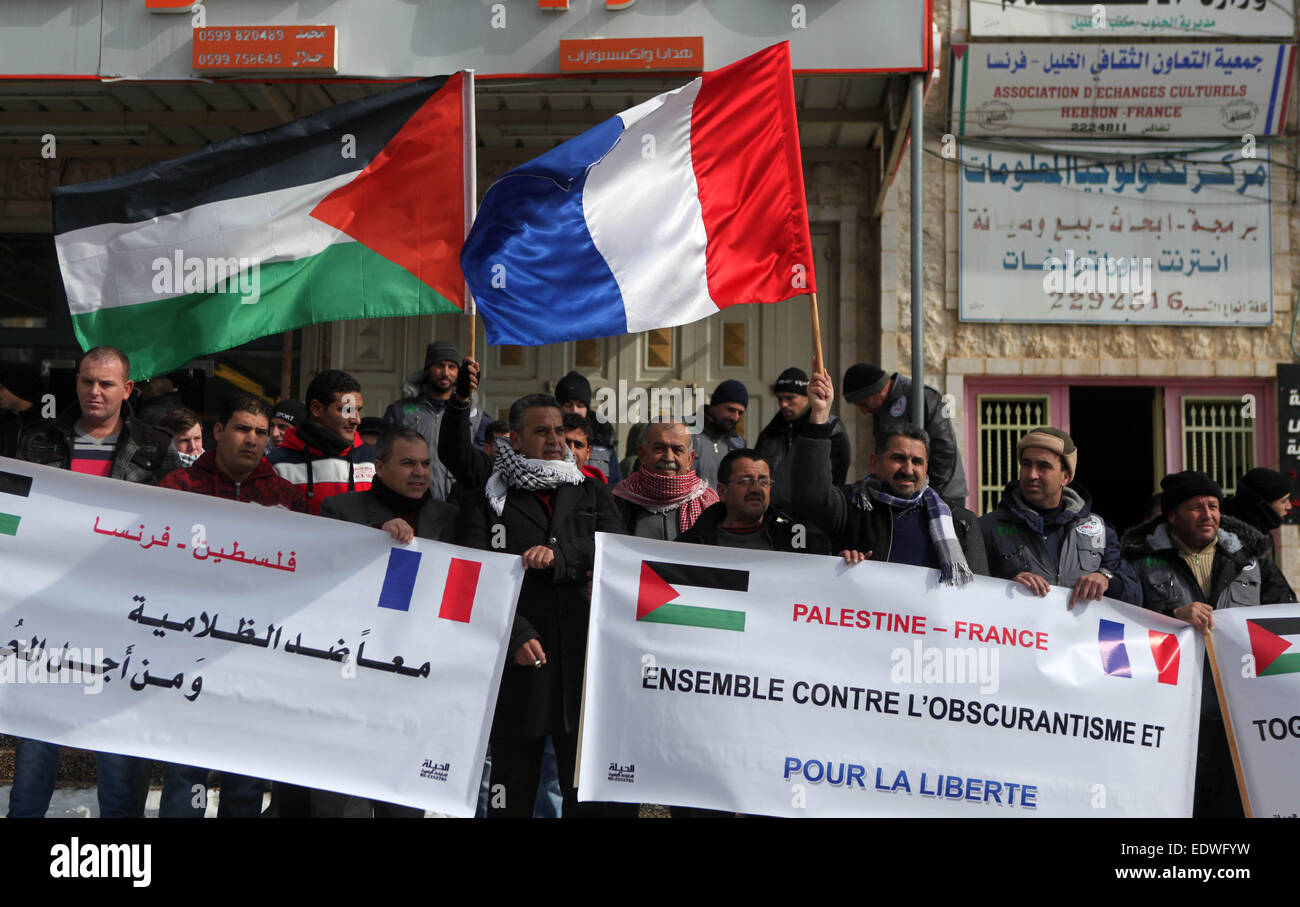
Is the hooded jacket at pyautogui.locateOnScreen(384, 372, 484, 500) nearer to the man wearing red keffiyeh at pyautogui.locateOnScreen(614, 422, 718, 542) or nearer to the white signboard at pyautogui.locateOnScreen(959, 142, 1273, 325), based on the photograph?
the man wearing red keffiyeh at pyautogui.locateOnScreen(614, 422, 718, 542)

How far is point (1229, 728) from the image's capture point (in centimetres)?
418

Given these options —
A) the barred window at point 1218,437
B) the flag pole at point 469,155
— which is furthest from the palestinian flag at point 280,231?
the barred window at point 1218,437

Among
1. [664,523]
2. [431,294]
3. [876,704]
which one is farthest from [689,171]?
[876,704]

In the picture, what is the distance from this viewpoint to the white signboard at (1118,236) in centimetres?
971

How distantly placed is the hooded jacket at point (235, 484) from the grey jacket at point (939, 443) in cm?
261

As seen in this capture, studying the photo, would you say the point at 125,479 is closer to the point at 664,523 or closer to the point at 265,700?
the point at 265,700

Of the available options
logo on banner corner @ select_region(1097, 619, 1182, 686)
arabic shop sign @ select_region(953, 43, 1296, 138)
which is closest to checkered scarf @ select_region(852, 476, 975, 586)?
logo on banner corner @ select_region(1097, 619, 1182, 686)

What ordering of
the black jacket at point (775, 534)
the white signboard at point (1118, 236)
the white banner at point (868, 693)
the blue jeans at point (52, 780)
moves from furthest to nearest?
the white signboard at point (1118, 236)
the black jacket at point (775, 534)
the blue jeans at point (52, 780)
the white banner at point (868, 693)

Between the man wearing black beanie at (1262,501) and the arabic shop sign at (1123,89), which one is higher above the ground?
the arabic shop sign at (1123,89)

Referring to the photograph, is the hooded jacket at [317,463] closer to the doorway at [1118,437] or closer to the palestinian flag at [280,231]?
the palestinian flag at [280,231]

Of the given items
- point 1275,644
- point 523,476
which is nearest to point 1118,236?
point 1275,644

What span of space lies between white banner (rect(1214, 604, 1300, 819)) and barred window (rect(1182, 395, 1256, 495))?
19.8ft

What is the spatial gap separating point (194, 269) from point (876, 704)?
342 cm

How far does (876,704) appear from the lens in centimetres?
416
